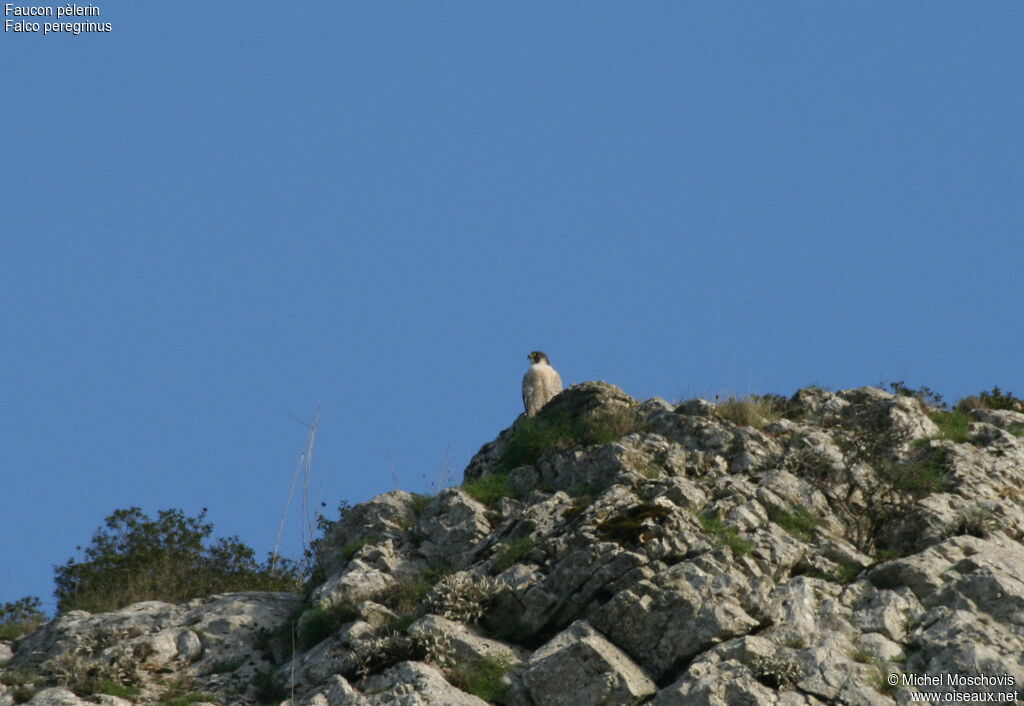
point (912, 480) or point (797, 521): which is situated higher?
point (912, 480)

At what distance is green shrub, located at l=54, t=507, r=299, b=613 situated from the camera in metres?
21.8

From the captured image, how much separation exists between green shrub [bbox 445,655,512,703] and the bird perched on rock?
9277 mm

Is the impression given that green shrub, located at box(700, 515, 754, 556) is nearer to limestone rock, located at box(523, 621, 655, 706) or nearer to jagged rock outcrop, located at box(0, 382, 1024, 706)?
jagged rock outcrop, located at box(0, 382, 1024, 706)

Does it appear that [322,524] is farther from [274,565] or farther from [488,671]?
[488,671]

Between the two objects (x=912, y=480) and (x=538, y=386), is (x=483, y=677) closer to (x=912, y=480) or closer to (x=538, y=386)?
(x=912, y=480)

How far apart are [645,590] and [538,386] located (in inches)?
379

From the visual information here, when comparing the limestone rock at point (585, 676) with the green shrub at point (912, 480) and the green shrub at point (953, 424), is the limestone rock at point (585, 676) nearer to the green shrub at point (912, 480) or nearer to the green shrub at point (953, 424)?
the green shrub at point (912, 480)

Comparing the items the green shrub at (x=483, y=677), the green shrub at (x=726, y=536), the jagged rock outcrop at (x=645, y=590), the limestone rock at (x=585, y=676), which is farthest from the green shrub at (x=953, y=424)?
the green shrub at (x=483, y=677)

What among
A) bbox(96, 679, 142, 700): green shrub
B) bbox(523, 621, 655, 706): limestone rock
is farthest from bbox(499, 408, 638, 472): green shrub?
bbox(96, 679, 142, 700): green shrub

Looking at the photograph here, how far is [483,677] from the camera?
48.7 ft

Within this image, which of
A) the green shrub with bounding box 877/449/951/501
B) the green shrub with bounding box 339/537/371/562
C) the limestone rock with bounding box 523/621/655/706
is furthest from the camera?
the green shrub with bounding box 339/537/371/562

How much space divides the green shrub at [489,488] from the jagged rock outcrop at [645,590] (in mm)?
51

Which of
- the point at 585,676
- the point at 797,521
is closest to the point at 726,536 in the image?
the point at 797,521

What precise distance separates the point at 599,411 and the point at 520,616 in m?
6.06
